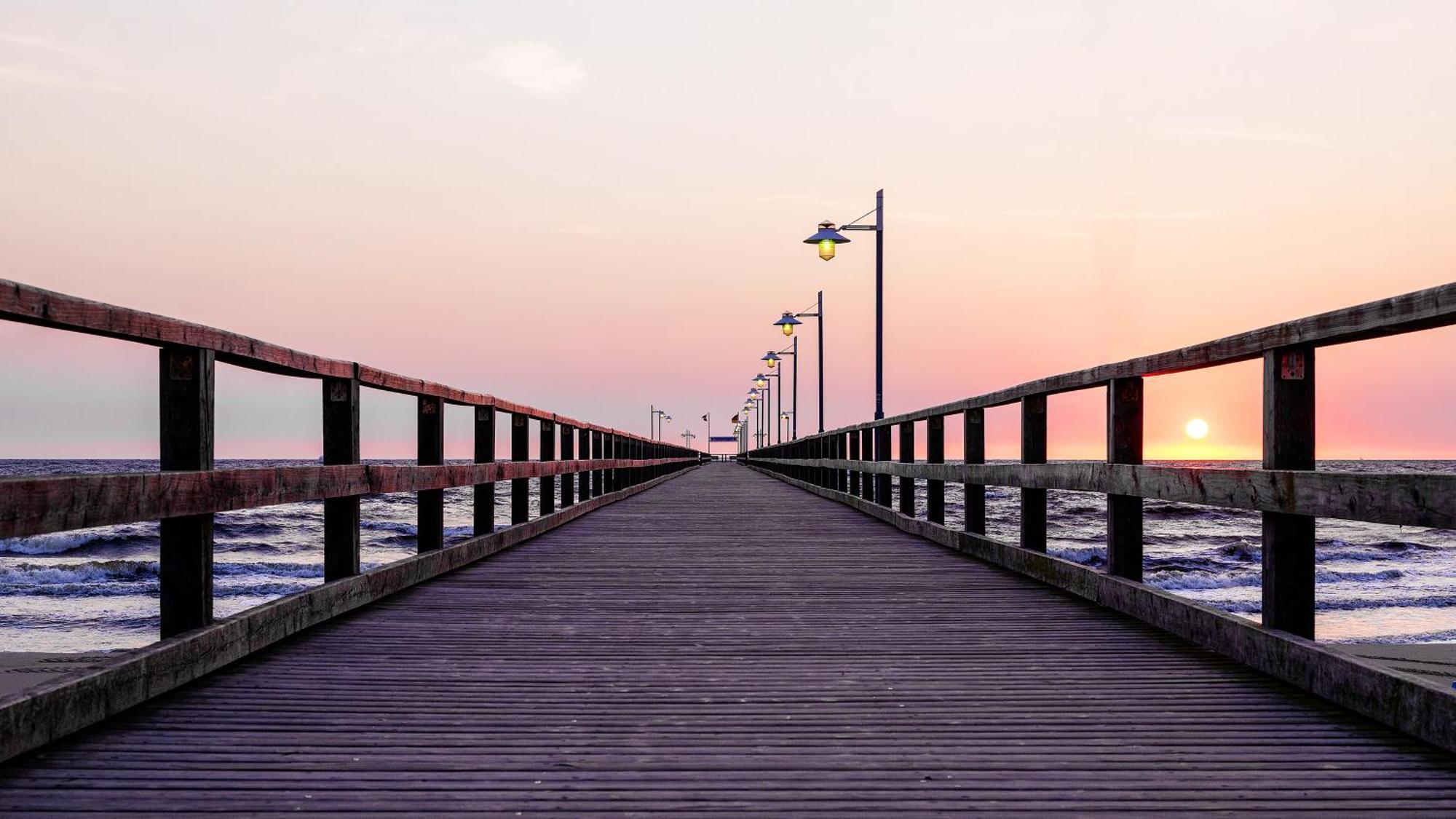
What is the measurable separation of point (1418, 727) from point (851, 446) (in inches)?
472

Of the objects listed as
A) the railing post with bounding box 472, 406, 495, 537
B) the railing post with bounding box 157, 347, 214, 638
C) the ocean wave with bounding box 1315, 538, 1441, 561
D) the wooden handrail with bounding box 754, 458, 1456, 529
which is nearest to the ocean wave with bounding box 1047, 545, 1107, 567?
the ocean wave with bounding box 1315, 538, 1441, 561

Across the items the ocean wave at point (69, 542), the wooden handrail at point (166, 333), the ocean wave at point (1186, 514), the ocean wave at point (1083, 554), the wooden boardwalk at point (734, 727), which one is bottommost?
the ocean wave at point (1186, 514)

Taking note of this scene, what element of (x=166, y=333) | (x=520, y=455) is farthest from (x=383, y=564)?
(x=520, y=455)

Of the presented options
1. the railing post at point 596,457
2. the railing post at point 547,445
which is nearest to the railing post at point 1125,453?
the railing post at point 547,445

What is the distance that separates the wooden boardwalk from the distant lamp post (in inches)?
546

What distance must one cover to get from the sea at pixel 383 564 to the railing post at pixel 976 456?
4.72 feet

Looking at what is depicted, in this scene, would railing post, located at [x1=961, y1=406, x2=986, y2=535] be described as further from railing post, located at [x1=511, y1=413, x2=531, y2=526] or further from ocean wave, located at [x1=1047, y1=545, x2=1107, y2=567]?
ocean wave, located at [x1=1047, y1=545, x2=1107, y2=567]

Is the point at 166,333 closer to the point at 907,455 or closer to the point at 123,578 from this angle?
the point at 907,455

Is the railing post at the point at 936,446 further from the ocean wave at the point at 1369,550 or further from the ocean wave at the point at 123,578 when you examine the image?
the ocean wave at the point at 1369,550

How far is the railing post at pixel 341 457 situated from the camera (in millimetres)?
4992

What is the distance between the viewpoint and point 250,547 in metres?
28.1

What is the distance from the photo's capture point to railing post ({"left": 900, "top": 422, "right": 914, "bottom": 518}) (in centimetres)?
1020

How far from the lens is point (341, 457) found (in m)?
5.07

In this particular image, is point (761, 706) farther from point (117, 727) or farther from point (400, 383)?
point (400, 383)
